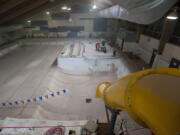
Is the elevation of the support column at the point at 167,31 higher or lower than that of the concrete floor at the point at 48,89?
higher

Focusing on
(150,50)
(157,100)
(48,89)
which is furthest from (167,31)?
(48,89)

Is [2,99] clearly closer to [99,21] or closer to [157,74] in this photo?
[157,74]

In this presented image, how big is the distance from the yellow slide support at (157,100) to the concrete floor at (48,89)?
14.4 feet

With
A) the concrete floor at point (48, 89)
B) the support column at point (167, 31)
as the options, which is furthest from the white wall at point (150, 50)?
the concrete floor at point (48, 89)

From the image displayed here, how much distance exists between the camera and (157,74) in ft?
4.17

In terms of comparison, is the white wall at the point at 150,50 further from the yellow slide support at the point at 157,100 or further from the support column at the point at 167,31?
the yellow slide support at the point at 157,100

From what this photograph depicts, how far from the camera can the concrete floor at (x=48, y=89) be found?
5246 mm

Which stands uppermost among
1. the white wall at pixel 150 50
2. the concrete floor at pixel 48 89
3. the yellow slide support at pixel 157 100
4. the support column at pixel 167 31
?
the support column at pixel 167 31

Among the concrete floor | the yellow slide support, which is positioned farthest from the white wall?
the yellow slide support

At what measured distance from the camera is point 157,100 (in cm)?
99

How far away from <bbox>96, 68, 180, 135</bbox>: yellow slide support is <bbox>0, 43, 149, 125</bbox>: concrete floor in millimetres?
4398

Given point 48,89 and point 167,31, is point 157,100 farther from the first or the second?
point 167,31

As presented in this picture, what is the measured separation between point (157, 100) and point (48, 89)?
21.9 ft

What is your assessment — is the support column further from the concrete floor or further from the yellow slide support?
the yellow slide support
